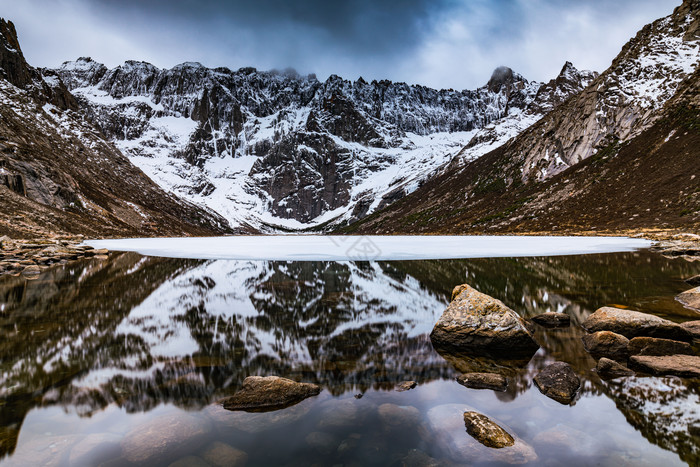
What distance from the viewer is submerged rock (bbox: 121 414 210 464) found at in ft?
18.1

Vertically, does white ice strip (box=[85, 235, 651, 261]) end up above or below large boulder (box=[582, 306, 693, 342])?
above

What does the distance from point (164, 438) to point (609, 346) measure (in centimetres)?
1090

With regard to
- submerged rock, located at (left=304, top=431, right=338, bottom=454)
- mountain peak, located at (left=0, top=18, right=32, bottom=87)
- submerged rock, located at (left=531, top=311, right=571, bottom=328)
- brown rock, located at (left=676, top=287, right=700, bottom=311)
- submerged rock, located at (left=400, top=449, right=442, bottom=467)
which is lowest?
submerged rock, located at (left=400, top=449, right=442, bottom=467)

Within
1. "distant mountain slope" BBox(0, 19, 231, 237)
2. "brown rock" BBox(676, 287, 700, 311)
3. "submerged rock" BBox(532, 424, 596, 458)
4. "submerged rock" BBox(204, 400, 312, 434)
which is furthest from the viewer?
"distant mountain slope" BBox(0, 19, 231, 237)

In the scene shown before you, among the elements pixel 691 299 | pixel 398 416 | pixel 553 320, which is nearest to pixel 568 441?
pixel 398 416

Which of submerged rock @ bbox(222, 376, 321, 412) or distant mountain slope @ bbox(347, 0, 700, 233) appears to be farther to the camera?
distant mountain slope @ bbox(347, 0, 700, 233)

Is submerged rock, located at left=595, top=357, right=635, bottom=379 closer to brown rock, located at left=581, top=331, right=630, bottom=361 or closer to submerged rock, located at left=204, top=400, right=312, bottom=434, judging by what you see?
brown rock, located at left=581, top=331, right=630, bottom=361

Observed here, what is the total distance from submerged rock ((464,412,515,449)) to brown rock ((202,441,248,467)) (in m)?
3.81

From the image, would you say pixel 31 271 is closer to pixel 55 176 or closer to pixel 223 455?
pixel 223 455

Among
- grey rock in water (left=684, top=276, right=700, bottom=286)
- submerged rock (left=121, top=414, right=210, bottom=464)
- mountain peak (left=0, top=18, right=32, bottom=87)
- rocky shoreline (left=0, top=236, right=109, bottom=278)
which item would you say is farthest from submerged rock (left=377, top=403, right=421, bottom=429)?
mountain peak (left=0, top=18, right=32, bottom=87)

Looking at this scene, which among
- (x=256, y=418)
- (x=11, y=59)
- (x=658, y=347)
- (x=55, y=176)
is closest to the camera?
(x=256, y=418)

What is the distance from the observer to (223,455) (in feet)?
18.1

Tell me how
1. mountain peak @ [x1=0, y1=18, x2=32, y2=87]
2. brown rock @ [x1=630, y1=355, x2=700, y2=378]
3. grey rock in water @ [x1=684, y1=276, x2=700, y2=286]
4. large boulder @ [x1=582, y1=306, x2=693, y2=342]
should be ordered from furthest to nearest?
1. mountain peak @ [x1=0, y1=18, x2=32, y2=87]
2. grey rock in water @ [x1=684, y1=276, x2=700, y2=286]
3. large boulder @ [x1=582, y1=306, x2=693, y2=342]
4. brown rock @ [x1=630, y1=355, x2=700, y2=378]

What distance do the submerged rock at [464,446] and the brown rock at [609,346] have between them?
5.17 metres
